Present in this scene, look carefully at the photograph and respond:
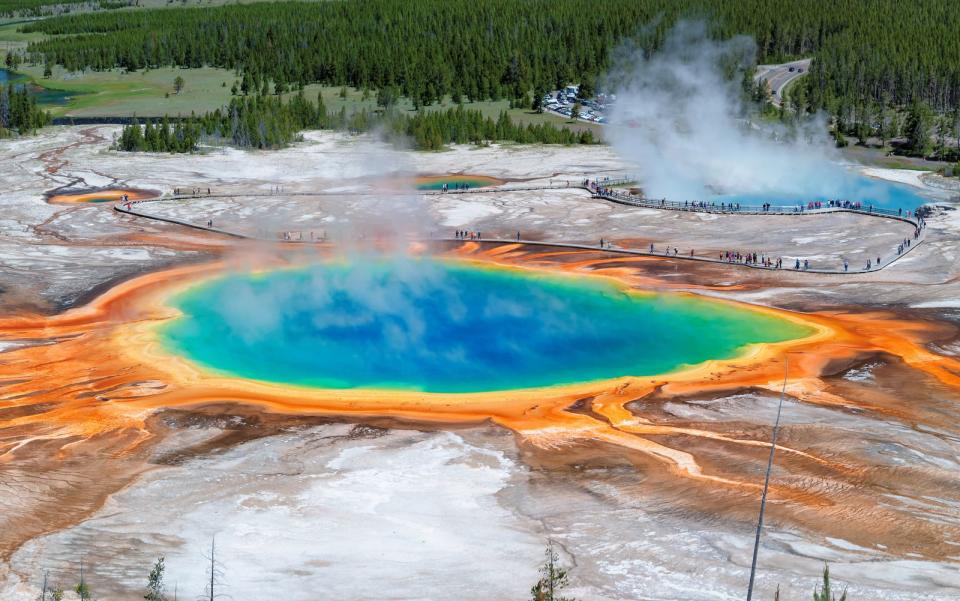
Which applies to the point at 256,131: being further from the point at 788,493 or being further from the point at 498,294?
the point at 788,493

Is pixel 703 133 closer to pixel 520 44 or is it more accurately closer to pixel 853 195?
pixel 853 195

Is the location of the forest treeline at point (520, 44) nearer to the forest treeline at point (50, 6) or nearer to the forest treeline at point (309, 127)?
the forest treeline at point (309, 127)

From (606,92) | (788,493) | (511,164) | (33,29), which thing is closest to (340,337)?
(788,493)

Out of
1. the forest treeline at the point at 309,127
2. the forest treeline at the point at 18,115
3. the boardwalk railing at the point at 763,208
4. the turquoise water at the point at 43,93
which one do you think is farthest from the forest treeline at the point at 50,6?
the boardwalk railing at the point at 763,208

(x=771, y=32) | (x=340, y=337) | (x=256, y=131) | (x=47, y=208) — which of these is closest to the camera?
(x=340, y=337)

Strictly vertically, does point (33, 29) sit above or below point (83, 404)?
above

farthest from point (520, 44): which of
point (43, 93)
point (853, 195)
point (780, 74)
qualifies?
point (853, 195)
